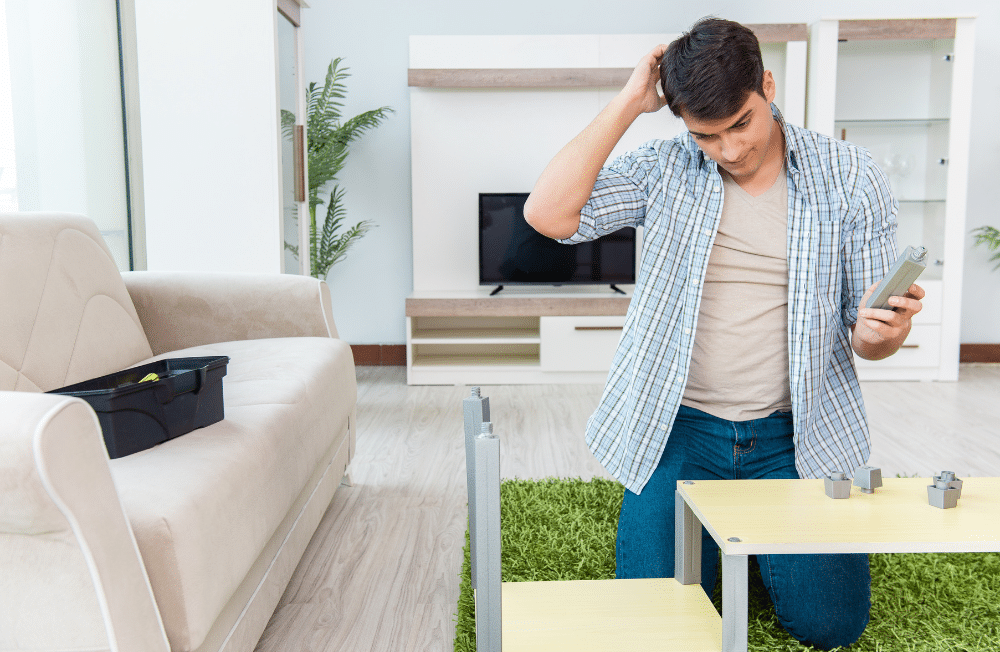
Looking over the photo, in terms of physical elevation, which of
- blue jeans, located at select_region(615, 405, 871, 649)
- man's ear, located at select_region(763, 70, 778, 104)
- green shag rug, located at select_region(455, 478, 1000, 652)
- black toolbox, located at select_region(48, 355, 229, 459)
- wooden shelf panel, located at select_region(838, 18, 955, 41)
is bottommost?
green shag rug, located at select_region(455, 478, 1000, 652)

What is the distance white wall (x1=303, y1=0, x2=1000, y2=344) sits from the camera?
167 inches

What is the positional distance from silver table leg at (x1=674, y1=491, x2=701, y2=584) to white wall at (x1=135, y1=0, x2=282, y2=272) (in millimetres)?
2105

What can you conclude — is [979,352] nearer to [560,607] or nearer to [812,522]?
[812,522]

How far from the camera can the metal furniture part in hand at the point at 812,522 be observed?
93 centimetres

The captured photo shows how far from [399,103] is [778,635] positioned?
140 inches

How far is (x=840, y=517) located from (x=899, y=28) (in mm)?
3647

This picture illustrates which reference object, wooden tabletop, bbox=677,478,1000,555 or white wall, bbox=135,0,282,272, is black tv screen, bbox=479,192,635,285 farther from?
wooden tabletop, bbox=677,478,1000,555

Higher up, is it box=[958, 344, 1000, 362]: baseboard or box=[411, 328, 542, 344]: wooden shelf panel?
box=[411, 328, 542, 344]: wooden shelf panel

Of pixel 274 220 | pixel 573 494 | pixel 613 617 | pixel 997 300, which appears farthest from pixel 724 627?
pixel 997 300

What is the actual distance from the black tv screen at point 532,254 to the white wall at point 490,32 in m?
0.44

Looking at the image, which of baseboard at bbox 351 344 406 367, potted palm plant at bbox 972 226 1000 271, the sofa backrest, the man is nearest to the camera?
the man

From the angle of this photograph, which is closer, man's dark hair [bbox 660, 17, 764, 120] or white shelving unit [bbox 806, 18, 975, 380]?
man's dark hair [bbox 660, 17, 764, 120]

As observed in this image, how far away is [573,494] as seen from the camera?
228 centimetres

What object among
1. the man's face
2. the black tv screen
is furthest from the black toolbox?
the black tv screen
